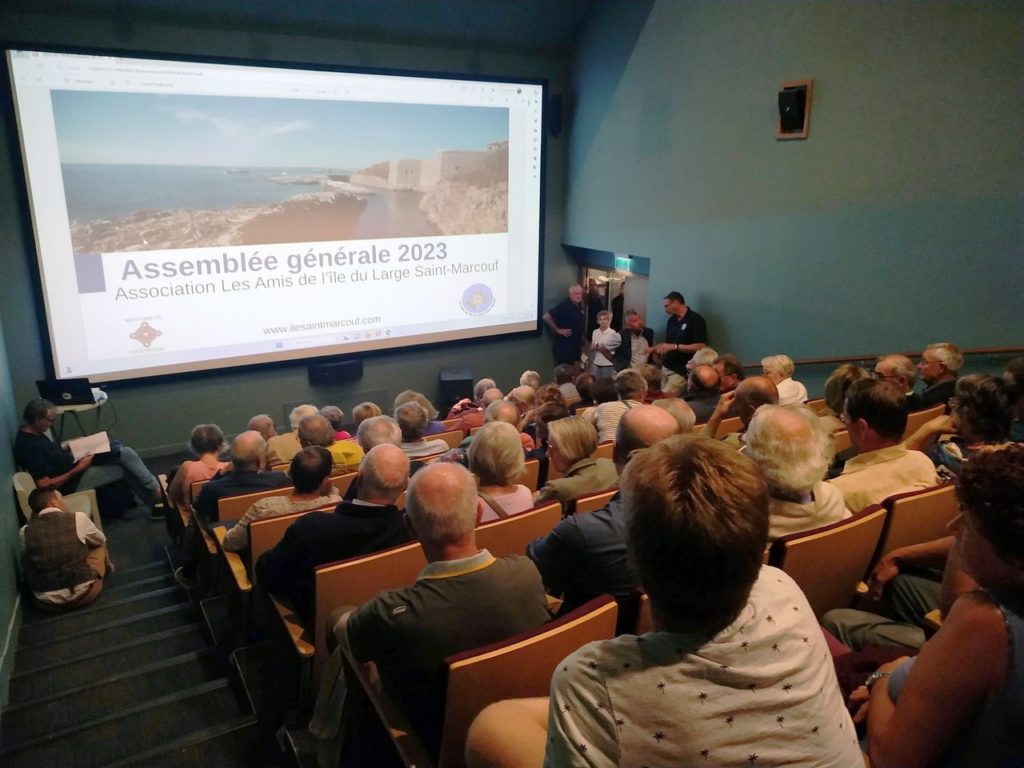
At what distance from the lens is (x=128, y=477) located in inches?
220

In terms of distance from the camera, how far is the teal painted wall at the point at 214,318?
5734 millimetres

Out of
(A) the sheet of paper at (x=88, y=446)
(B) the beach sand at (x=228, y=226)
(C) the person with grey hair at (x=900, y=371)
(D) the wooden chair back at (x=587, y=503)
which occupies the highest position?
(B) the beach sand at (x=228, y=226)

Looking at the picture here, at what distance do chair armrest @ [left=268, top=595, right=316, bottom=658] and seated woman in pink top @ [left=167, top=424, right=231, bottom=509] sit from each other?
1.84 m

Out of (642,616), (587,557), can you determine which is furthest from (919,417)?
(642,616)

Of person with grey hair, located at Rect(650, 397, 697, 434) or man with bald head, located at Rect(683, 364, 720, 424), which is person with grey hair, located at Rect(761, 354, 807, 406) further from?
person with grey hair, located at Rect(650, 397, 697, 434)

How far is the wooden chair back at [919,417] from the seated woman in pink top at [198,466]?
154 inches

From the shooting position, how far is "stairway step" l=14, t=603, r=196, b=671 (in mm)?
3418

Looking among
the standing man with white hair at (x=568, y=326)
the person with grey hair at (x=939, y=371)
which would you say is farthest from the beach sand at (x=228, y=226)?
the person with grey hair at (x=939, y=371)

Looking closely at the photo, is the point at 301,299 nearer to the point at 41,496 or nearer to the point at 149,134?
the point at 149,134

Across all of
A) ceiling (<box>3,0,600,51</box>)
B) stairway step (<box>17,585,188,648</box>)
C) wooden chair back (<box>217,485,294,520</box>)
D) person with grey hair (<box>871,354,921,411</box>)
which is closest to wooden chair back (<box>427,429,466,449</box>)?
wooden chair back (<box>217,485,294,520</box>)

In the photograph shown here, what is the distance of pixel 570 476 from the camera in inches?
120

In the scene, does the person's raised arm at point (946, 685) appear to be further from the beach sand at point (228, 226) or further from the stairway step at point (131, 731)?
the beach sand at point (228, 226)

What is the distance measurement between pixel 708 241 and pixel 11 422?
5.96 meters

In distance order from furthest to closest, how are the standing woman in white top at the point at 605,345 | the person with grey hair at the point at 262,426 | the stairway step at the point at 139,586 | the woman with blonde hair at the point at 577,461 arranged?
1. the standing woman in white top at the point at 605,345
2. the person with grey hair at the point at 262,426
3. the stairway step at the point at 139,586
4. the woman with blonde hair at the point at 577,461
